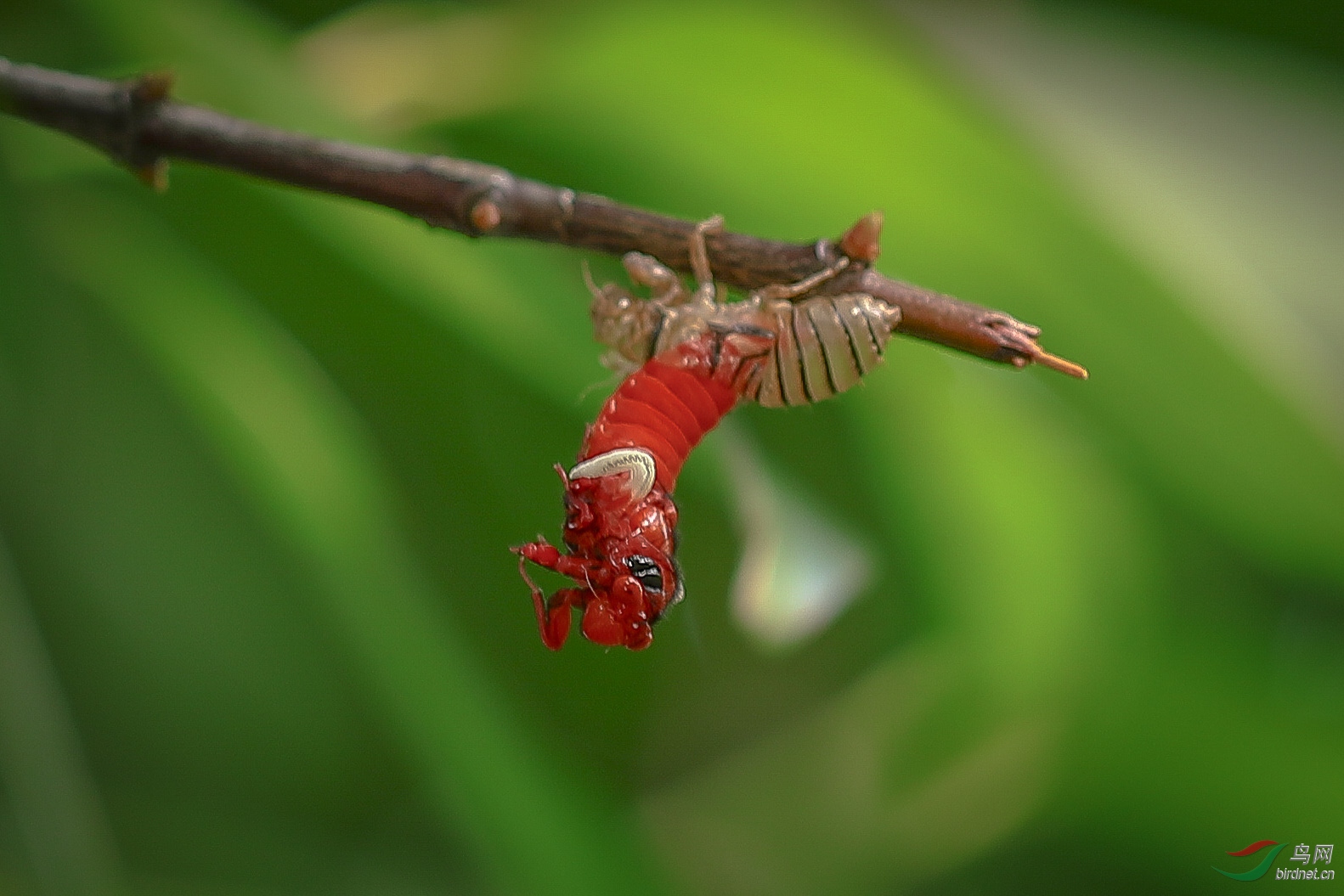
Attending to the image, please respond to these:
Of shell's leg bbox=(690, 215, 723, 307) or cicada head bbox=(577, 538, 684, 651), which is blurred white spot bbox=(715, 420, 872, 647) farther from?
shell's leg bbox=(690, 215, 723, 307)

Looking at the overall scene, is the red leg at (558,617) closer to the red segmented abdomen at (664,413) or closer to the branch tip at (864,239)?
the red segmented abdomen at (664,413)

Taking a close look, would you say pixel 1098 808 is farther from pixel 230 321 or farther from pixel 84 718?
pixel 84 718

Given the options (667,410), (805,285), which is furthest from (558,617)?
(805,285)

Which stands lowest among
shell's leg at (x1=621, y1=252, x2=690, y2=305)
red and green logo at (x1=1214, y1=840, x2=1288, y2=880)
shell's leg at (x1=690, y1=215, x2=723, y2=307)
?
red and green logo at (x1=1214, y1=840, x2=1288, y2=880)

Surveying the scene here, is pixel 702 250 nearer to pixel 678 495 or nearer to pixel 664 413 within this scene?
pixel 664 413

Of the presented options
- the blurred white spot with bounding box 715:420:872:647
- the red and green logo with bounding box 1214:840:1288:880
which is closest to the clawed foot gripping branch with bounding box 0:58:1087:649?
the blurred white spot with bounding box 715:420:872:647

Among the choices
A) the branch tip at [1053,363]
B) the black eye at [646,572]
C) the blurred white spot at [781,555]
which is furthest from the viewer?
the blurred white spot at [781,555]

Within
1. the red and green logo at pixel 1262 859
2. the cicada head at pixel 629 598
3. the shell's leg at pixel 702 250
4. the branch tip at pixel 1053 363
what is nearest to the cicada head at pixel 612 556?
the cicada head at pixel 629 598
